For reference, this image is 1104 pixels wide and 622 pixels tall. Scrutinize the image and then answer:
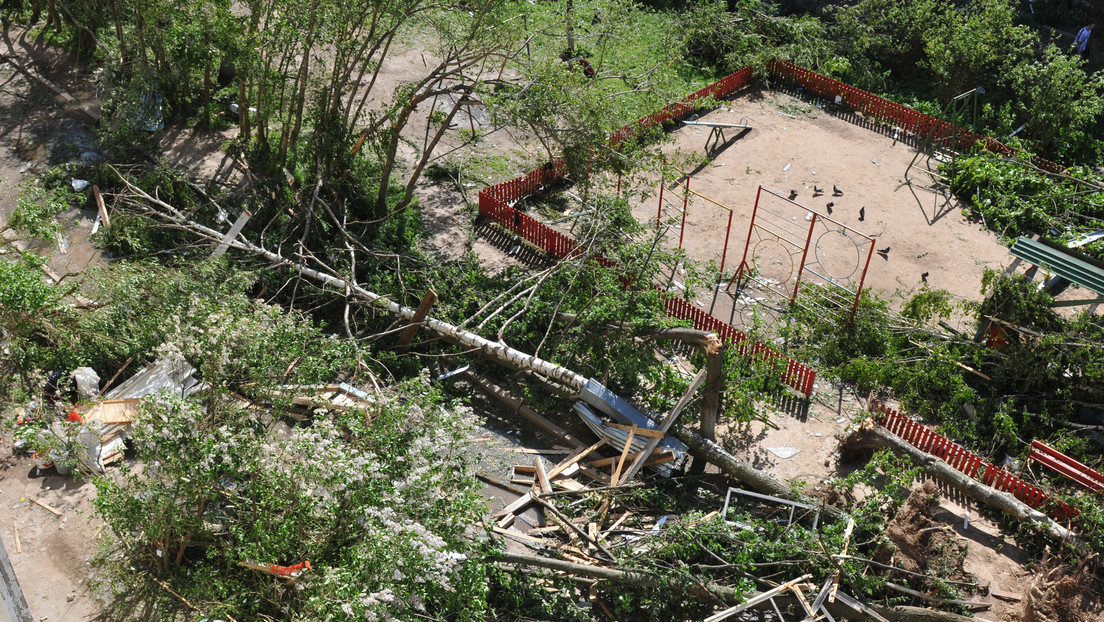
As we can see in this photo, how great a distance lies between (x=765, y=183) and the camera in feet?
57.5

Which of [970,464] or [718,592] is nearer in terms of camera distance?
[718,592]

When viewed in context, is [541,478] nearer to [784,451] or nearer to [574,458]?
[574,458]

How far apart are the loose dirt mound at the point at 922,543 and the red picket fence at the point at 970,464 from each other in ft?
5.15

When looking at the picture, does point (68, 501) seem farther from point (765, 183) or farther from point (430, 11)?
point (765, 183)

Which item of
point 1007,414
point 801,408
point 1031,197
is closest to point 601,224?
point 801,408

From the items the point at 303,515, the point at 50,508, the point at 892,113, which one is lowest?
the point at 50,508

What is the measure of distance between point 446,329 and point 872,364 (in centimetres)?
643

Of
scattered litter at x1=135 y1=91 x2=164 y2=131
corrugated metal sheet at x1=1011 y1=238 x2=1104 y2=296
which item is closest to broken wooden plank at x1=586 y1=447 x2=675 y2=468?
corrugated metal sheet at x1=1011 y1=238 x2=1104 y2=296

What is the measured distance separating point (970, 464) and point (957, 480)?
1.32ft

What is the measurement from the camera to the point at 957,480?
1043 centimetres

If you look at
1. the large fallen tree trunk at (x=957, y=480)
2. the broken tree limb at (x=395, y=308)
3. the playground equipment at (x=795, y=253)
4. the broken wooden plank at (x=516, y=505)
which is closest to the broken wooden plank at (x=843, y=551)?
the large fallen tree trunk at (x=957, y=480)

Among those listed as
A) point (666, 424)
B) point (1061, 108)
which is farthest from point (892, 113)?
point (666, 424)

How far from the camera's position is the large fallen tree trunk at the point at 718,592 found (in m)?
8.62

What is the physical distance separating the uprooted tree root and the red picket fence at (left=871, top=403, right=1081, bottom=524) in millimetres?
793
